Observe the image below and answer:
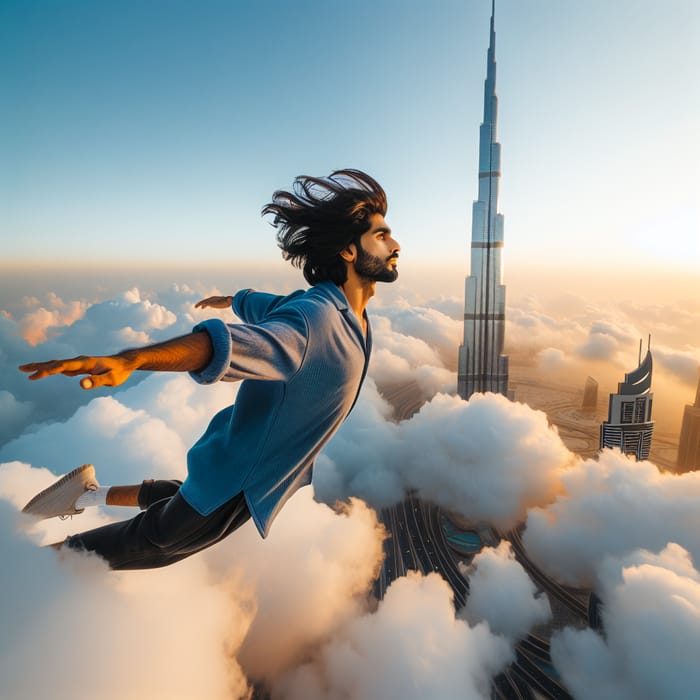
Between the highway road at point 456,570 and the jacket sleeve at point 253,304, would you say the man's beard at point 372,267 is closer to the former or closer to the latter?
the jacket sleeve at point 253,304

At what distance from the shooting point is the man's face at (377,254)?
1.98 metres

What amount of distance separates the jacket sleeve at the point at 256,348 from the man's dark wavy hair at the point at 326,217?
0.58m

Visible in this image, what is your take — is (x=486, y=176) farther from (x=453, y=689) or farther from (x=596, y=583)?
(x=453, y=689)

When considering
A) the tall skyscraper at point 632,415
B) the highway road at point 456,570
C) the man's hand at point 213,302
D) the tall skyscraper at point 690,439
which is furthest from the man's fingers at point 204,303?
the tall skyscraper at point 690,439

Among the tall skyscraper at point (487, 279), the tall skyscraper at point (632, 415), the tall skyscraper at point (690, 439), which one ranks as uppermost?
the tall skyscraper at point (487, 279)

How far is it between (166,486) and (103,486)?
59cm

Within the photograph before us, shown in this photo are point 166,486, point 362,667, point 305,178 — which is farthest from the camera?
point 362,667

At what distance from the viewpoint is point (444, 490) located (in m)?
62.8

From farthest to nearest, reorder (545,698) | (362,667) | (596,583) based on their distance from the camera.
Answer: (596,583) < (362,667) < (545,698)

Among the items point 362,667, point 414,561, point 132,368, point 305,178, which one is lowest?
point 362,667

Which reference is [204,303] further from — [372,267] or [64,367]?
[64,367]

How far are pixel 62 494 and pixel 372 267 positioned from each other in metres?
2.54

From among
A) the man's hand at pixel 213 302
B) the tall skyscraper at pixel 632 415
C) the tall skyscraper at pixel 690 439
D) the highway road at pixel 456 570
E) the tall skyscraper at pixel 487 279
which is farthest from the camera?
the tall skyscraper at pixel 690 439

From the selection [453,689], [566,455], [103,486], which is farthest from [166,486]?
[566,455]
